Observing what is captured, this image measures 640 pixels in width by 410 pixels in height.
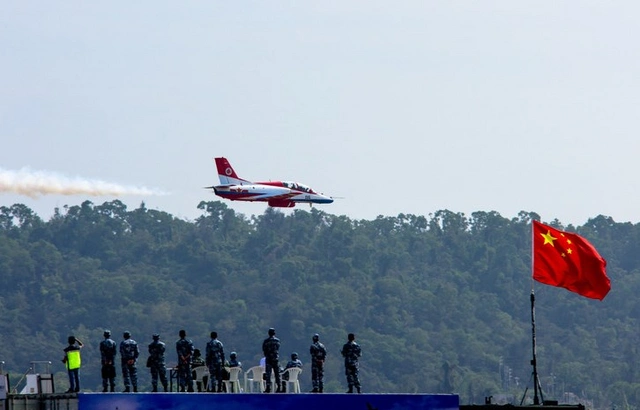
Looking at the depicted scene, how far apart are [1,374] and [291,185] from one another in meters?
90.0

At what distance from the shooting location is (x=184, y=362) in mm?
47812

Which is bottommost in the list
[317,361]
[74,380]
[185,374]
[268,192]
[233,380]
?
[233,380]

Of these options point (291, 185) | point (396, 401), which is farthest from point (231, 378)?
point (291, 185)

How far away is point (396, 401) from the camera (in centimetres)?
4781

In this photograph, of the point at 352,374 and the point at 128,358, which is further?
the point at 352,374

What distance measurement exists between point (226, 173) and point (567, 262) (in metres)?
85.9

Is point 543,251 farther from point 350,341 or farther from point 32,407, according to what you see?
point 32,407

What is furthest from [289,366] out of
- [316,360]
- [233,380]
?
[233,380]

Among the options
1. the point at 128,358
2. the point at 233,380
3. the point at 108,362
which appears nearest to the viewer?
the point at 108,362

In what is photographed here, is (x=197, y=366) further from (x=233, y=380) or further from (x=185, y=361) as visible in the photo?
(x=233, y=380)

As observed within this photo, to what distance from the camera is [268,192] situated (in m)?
132

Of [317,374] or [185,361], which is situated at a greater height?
[185,361]

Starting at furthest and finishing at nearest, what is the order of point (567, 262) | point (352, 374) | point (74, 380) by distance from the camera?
point (567, 262)
point (352, 374)
point (74, 380)

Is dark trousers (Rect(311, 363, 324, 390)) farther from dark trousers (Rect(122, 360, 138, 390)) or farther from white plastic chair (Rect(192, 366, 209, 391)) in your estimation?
dark trousers (Rect(122, 360, 138, 390))
